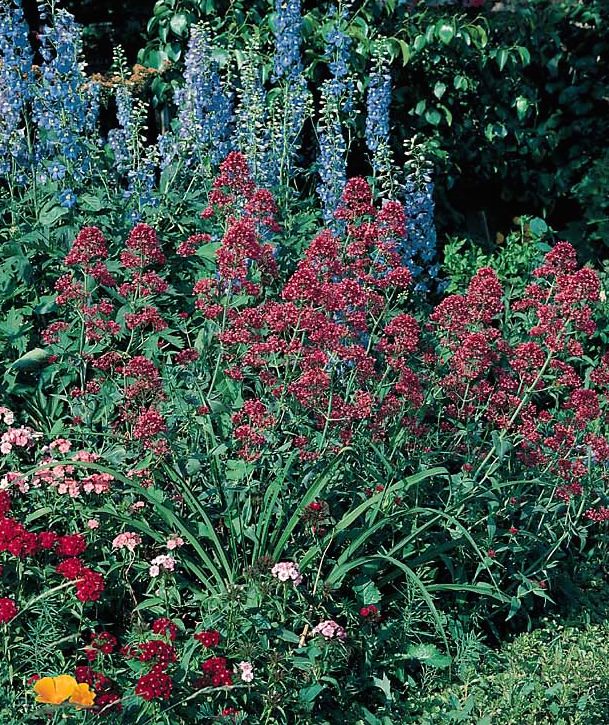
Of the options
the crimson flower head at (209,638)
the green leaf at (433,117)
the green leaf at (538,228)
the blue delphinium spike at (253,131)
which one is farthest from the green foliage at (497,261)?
the crimson flower head at (209,638)

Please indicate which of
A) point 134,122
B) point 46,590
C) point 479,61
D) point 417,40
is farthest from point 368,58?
point 46,590

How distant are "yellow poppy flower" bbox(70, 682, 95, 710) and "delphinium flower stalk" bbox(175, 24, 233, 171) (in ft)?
9.73

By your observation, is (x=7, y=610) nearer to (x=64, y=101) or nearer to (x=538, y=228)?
(x=64, y=101)

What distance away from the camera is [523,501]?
163 inches

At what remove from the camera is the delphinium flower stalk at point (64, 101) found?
473cm

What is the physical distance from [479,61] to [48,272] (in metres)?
3.17

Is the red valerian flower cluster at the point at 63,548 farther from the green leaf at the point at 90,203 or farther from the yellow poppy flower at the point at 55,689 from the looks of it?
the green leaf at the point at 90,203

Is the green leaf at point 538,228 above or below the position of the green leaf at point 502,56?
below

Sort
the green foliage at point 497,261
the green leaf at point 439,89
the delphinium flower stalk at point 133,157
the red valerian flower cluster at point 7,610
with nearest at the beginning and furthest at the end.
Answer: the red valerian flower cluster at point 7,610 < the delphinium flower stalk at point 133,157 < the green foliage at point 497,261 < the green leaf at point 439,89

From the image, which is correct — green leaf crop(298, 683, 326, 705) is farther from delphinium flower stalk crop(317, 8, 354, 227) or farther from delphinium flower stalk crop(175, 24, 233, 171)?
delphinium flower stalk crop(175, 24, 233, 171)

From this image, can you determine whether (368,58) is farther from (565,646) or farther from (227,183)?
(565,646)

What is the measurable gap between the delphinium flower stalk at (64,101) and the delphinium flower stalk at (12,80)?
0.26 feet

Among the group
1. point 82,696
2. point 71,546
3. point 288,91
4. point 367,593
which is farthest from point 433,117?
point 82,696

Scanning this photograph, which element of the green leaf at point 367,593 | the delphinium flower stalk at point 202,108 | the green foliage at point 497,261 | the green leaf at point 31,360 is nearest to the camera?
the green leaf at point 367,593
